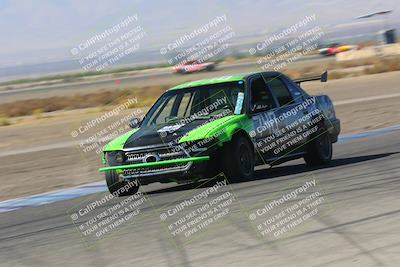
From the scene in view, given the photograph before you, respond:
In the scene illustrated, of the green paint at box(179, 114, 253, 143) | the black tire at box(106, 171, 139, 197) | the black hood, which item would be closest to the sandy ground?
the black tire at box(106, 171, 139, 197)

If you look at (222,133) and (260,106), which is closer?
(222,133)

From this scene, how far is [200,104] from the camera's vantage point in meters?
11.0

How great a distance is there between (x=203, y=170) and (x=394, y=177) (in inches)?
92.5

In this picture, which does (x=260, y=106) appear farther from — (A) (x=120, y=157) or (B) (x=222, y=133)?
(A) (x=120, y=157)

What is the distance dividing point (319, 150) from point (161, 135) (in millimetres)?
2952

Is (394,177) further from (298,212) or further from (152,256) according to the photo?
(152,256)

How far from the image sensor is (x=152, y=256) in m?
6.45

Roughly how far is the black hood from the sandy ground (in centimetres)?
309

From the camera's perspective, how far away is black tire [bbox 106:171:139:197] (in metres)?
10.4

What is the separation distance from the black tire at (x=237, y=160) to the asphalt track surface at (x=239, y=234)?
0.44 feet
